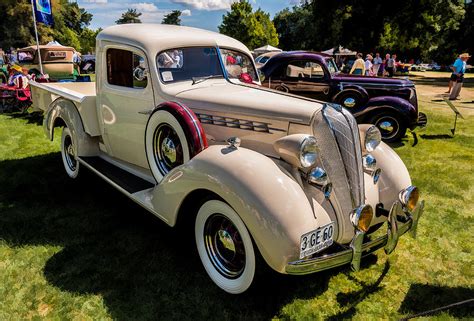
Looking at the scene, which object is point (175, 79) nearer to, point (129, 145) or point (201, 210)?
point (129, 145)

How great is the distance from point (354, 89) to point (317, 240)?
20.2 feet

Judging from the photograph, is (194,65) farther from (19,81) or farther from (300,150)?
(19,81)

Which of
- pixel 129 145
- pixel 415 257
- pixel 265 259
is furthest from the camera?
pixel 129 145

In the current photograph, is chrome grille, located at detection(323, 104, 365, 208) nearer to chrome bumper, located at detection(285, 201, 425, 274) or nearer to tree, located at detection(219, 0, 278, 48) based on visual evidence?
chrome bumper, located at detection(285, 201, 425, 274)

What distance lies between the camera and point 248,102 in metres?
3.07

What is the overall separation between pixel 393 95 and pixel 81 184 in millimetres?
6523

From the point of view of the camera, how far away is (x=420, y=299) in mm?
2734

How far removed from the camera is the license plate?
2.24m

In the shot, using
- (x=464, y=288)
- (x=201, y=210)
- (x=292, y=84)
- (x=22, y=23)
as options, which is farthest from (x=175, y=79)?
(x=22, y=23)

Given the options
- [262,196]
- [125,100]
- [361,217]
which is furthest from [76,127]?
[361,217]

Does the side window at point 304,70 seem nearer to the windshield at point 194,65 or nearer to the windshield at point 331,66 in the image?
the windshield at point 331,66

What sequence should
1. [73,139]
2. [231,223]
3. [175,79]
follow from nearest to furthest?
[231,223] < [175,79] < [73,139]

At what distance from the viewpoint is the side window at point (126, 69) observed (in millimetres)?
3695

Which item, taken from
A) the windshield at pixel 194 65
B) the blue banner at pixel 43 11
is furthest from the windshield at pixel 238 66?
the blue banner at pixel 43 11
